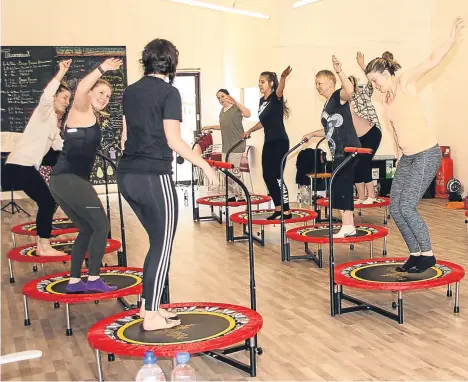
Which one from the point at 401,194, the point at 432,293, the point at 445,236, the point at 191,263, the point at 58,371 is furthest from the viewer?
the point at 445,236

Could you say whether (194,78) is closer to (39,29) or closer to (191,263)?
(39,29)

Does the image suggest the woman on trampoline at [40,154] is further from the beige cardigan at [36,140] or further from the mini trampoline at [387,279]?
the mini trampoline at [387,279]

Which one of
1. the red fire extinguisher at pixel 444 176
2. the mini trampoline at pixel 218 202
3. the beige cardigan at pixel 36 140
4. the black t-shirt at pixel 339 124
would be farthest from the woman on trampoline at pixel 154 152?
the red fire extinguisher at pixel 444 176

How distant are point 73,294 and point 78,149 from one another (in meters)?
0.87

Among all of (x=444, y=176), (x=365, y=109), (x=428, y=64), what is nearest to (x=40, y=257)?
(x=428, y=64)

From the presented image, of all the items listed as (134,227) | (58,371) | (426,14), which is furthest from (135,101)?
(426,14)

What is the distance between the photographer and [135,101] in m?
3.44

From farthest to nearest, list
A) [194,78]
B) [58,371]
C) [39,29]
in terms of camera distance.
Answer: [194,78] → [39,29] → [58,371]

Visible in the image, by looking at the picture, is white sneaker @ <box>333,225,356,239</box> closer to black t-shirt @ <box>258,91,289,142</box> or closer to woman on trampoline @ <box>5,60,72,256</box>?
black t-shirt @ <box>258,91,289,142</box>

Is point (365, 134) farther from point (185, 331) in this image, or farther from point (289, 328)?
point (185, 331)

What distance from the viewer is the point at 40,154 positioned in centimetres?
554

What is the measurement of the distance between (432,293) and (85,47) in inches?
324

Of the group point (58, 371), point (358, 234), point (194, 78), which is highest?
point (194, 78)

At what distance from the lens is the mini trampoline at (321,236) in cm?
558
